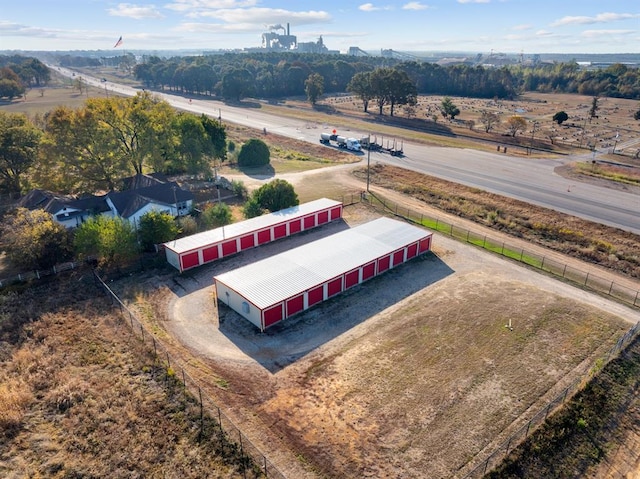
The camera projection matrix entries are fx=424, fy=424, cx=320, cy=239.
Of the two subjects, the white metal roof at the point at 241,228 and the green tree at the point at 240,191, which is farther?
the green tree at the point at 240,191

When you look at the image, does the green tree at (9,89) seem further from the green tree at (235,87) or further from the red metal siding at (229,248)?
the red metal siding at (229,248)

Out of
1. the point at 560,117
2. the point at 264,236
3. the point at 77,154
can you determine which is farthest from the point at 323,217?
the point at 560,117

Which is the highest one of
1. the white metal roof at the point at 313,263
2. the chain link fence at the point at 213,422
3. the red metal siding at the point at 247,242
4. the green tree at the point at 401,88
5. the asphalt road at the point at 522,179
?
the green tree at the point at 401,88

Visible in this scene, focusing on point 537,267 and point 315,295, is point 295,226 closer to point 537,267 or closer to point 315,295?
point 315,295

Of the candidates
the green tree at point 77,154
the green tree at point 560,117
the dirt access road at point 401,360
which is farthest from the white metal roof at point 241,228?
the green tree at point 560,117

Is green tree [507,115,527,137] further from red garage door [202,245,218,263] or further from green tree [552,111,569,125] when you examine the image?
red garage door [202,245,218,263]

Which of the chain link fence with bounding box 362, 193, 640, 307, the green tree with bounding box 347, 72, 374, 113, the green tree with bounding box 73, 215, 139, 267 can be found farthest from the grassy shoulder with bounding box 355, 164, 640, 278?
the green tree with bounding box 347, 72, 374, 113

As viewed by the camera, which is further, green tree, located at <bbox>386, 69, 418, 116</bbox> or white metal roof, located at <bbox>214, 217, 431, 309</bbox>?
green tree, located at <bbox>386, 69, 418, 116</bbox>
